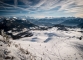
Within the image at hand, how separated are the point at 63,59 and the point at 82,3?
5178 mm

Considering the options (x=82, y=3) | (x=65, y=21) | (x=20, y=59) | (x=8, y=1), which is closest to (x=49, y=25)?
(x=65, y=21)

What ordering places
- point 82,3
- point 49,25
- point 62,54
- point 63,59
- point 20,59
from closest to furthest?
point 20,59 < point 63,59 < point 62,54 < point 82,3 < point 49,25

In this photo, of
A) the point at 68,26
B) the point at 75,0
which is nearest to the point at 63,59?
the point at 75,0

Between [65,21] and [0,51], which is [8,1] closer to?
[0,51]

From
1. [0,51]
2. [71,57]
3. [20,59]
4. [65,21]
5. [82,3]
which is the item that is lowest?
[71,57]

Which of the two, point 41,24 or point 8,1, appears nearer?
point 8,1

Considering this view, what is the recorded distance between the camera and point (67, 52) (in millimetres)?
5434

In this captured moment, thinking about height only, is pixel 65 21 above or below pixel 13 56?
above

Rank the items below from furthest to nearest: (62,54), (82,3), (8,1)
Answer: (82,3)
(8,1)
(62,54)

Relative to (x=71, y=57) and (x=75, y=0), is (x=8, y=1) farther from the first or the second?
(x=71, y=57)

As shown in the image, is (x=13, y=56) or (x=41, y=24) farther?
(x=41, y=24)

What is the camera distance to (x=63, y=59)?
466 cm

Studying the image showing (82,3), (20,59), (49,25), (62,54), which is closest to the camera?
(20,59)

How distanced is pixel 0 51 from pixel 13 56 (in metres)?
0.60
